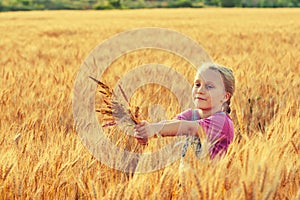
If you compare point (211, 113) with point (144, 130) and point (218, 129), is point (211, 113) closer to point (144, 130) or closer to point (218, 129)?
point (218, 129)

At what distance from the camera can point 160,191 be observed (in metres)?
1.20

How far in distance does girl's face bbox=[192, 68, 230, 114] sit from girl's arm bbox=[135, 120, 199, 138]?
115 millimetres

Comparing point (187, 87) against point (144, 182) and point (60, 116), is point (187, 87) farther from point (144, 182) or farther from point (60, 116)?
point (144, 182)

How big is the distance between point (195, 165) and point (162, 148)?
46 centimetres

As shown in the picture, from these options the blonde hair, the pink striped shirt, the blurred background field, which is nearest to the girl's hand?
the pink striped shirt

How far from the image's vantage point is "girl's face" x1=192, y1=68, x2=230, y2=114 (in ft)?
5.51

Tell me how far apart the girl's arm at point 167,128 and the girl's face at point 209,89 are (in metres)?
0.12

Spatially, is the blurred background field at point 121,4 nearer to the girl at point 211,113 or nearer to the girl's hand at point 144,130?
the girl at point 211,113

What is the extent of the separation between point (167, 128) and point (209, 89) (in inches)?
7.9

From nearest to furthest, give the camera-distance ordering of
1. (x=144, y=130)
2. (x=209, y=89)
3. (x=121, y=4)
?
1. (x=144, y=130)
2. (x=209, y=89)
3. (x=121, y=4)

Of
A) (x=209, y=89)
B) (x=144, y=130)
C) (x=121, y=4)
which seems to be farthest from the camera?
(x=121, y=4)

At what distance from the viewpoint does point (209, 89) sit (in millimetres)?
1676

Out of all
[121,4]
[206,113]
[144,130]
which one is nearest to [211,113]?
[206,113]

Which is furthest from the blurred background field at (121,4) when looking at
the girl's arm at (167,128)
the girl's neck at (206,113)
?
the girl's arm at (167,128)
